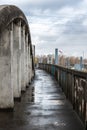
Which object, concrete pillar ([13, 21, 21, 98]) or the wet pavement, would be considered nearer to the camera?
the wet pavement

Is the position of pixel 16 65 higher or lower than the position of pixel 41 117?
higher

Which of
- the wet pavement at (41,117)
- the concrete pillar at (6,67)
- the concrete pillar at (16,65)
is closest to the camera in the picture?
the wet pavement at (41,117)

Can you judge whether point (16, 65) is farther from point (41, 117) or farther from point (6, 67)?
point (41, 117)

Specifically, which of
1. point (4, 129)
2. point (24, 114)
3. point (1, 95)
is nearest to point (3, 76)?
Answer: point (1, 95)

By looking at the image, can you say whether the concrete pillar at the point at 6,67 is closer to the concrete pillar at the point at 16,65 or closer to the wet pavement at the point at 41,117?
the wet pavement at the point at 41,117

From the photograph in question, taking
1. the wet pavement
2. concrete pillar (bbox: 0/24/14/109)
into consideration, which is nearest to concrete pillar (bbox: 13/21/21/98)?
the wet pavement

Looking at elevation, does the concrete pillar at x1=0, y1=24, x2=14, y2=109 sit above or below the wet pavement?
above

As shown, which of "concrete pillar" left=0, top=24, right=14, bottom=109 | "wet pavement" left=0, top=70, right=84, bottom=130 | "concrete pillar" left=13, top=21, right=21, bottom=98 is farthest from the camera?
"concrete pillar" left=13, top=21, right=21, bottom=98

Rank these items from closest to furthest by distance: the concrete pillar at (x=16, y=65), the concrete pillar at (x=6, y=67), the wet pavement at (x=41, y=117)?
the wet pavement at (x=41, y=117), the concrete pillar at (x=6, y=67), the concrete pillar at (x=16, y=65)

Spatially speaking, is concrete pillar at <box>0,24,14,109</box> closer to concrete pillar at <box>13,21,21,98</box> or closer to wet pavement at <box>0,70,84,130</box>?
wet pavement at <box>0,70,84,130</box>

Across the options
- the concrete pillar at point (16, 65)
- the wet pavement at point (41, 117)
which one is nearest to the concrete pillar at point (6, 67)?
the wet pavement at point (41, 117)

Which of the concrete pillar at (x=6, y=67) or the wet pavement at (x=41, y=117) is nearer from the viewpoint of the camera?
the wet pavement at (x=41, y=117)

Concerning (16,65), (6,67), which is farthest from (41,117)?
(16,65)

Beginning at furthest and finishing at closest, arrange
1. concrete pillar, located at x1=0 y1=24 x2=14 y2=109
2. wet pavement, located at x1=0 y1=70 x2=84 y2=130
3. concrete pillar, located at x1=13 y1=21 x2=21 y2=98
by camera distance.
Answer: concrete pillar, located at x1=13 y1=21 x2=21 y2=98 → concrete pillar, located at x1=0 y1=24 x2=14 y2=109 → wet pavement, located at x1=0 y1=70 x2=84 y2=130
